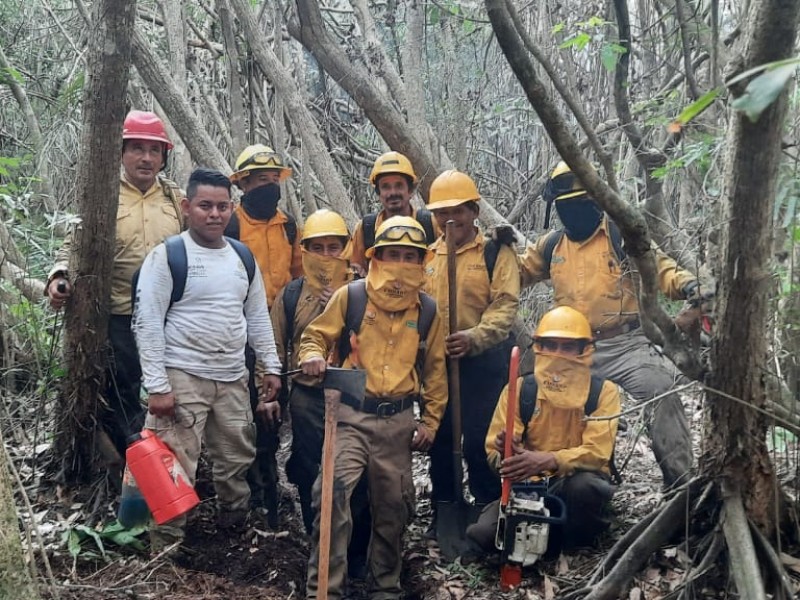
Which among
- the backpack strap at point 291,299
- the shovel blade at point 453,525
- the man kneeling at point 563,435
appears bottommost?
the shovel blade at point 453,525

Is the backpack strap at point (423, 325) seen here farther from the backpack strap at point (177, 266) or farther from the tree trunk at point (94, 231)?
the tree trunk at point (94, 231)

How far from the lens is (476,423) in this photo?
215 inches

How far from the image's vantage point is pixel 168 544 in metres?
4.50

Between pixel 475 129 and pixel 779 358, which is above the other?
pixel 475 129

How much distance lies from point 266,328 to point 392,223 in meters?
1.02

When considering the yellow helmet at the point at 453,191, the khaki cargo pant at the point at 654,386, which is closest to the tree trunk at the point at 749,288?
the khaki cargo pant at the point at 654,386

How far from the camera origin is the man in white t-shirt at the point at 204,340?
14.5 ft

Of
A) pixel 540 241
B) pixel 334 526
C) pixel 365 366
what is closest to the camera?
pixel 334 526

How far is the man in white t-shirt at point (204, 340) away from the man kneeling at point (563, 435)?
1.50 m

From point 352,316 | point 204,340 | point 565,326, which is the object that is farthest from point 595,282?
point 204,340

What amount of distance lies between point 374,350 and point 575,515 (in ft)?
5.02

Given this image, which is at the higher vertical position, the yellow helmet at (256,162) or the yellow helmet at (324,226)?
the yellow helmet at (256,162)

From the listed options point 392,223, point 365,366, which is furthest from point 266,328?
point 392,223

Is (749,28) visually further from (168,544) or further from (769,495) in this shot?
(168,544)
